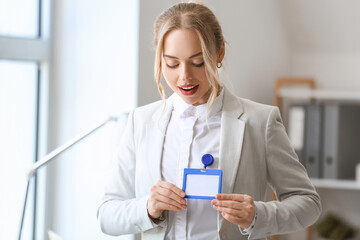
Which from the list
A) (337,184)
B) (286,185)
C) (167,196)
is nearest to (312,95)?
(337,184)

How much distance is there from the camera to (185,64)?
1.26m

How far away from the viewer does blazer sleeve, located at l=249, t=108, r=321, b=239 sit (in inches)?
50.7

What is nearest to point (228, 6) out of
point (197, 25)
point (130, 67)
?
point (130, 67)

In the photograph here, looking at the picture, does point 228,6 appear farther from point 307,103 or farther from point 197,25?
point 197,25

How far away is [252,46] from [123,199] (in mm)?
1653

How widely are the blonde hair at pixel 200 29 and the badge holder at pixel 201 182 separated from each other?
17 cm

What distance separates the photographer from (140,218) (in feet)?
4.30

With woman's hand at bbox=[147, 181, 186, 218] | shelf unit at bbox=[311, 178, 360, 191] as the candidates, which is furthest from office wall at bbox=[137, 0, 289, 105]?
woman's hand at bbox=[147, 181, 186, 218]

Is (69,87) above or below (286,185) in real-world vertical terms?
above

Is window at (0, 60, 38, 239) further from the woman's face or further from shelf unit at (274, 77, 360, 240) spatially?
shelf unit at (274, 77, 360, 240)

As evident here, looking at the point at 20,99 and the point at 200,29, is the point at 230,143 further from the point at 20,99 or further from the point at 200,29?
the point at 20,99

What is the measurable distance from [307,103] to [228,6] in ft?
2.70

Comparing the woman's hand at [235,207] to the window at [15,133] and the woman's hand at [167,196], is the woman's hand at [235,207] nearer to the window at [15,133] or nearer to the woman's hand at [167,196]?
the woman's hand at [167,196]

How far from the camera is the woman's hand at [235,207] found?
3.84ft
